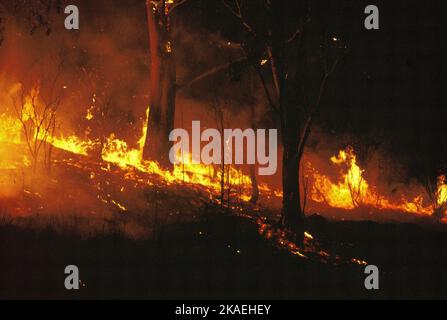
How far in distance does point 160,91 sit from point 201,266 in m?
7.83

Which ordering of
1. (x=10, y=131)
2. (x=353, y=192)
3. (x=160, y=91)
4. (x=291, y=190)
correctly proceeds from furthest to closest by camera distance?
(x=353, y=192), (x=160, y=91), (x=10, y=131), (x=291, y=190)

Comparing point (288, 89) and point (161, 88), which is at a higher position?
point (161, 88)

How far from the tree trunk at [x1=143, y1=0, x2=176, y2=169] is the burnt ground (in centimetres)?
446

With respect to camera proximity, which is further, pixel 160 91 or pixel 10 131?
pixel 160 91

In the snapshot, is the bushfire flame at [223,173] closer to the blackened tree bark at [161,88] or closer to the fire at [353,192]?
the fire at [353,192]

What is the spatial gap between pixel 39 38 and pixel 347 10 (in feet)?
37.1

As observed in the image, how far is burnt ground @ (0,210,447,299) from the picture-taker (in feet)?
33.5

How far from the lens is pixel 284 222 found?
1384cm

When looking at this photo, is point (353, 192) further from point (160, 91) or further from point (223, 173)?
point (160, 91)

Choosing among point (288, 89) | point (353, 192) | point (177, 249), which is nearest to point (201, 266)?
point (177, 249)

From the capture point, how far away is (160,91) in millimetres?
17500

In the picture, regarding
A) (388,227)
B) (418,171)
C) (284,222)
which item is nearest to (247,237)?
(284,222)

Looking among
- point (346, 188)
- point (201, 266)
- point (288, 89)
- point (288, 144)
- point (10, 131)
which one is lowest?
point (201, 266)

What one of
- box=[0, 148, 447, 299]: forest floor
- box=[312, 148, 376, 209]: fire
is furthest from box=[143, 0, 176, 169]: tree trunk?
box=[312, 148, 376, 209]: fire
